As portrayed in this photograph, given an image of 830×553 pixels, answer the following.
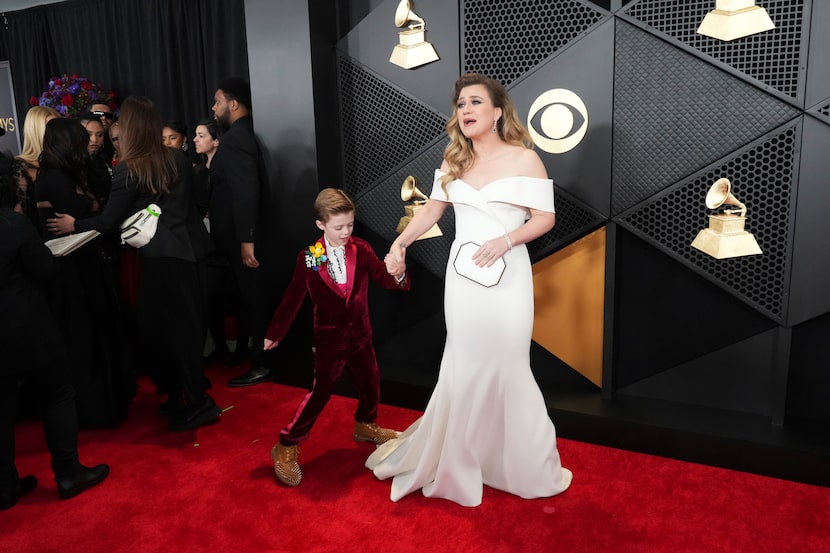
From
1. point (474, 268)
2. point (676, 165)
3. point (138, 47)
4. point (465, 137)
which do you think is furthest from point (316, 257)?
point (138, 47)

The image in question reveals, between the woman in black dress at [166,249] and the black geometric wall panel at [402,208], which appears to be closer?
the woman in black dress at [166,249]

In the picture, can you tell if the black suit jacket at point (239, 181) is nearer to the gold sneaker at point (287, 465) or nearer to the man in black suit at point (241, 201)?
the man in black suit at point (241, 201)

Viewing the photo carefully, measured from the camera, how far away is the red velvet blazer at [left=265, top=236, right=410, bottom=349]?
274cm

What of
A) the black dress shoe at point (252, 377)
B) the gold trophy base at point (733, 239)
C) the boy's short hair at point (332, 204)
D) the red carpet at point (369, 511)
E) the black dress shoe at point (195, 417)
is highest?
the boy's short hair at point (332, 204)

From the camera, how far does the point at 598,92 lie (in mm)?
3066

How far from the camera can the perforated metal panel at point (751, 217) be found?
2832mm

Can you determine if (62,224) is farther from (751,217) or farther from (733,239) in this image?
(751,217)

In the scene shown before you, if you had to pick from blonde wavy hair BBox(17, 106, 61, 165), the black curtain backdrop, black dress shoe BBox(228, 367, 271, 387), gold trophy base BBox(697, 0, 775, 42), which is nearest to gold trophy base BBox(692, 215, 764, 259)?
gold trophy base BBox(697, 0, 775, 42)

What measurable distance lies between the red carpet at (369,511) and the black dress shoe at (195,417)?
0.19 metres

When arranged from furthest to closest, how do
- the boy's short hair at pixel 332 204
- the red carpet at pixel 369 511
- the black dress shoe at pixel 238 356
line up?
the black dress shoe at pixel 238 356, the boy's short hair at pixel 332 204, the red carpet at pixel 369 511

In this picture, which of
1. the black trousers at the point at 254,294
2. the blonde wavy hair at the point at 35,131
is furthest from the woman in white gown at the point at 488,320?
the blonde wavy hair at the point at 35,131

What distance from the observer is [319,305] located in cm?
277

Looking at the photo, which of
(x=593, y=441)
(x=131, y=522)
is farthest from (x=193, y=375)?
(x=593, y=441)

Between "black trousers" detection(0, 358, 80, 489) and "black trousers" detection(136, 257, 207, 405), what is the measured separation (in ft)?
1.92
